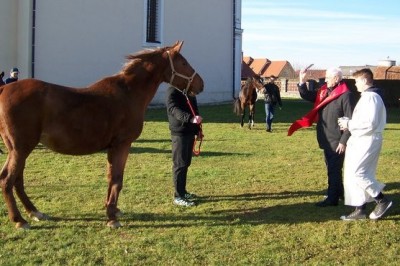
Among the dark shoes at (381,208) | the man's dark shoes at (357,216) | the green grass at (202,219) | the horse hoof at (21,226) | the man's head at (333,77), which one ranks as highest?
the man's head at (333,77)

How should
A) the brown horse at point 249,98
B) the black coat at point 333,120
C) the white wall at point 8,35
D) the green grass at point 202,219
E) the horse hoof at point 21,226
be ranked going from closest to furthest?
the green grass at point 202,219 < the horse hoof at point 21,226 < the black coat at point 333,120 < the brown horse at point 249,98 < the white wall at point 8,35

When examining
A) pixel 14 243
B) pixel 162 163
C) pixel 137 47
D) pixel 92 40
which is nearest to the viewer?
pixel 14 243

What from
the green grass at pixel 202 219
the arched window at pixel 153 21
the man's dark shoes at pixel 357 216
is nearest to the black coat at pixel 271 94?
the green grass at pixel 202 219

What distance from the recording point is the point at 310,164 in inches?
482

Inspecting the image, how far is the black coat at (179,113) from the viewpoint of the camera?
25.7 ft

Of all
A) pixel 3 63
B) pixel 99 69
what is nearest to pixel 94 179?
pixel 3 63

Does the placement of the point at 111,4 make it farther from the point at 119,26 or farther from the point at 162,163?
the point at 162,163

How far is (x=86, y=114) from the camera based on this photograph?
6.67 metres

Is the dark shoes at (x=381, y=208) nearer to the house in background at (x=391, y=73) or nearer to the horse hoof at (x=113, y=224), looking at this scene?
the horse hoof at (x=113, y=224)

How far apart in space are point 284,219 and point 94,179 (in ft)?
13.5

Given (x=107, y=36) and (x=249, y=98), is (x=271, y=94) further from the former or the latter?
(x=107, y=36)

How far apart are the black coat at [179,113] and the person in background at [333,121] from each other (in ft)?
5.98

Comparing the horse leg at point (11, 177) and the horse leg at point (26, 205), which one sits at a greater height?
the horse leg at point (11, 177)

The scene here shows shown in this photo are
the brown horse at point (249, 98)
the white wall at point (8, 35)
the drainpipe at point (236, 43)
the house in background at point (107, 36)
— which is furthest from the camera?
the drainpipe at point (236, 43)
